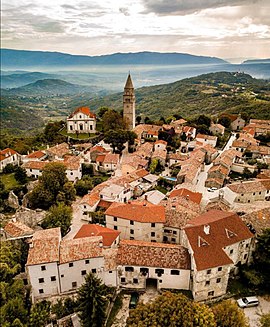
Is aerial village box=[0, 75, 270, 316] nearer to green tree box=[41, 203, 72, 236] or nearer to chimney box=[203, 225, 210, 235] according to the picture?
chimney box=[203, 225, 210, 235]

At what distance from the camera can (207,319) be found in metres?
21.0

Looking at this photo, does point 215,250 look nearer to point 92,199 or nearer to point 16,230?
point 92,199

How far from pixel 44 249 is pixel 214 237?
17.6m

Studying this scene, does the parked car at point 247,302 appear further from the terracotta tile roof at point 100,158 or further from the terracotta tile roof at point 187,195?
the terracotta tile roof at point 100,158

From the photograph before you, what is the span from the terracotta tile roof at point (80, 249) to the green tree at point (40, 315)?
172 inches

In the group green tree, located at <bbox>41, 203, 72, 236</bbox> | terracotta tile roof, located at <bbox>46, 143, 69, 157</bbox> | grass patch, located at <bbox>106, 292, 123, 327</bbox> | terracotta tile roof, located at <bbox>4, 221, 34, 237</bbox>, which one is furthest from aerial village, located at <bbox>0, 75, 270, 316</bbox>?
terracotta tile roof, located at <bbox>46, 143, 69, 157</bbox>

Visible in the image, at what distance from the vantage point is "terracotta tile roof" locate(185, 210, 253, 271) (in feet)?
89.2

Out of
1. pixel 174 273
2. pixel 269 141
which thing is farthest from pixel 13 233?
pixel 269 141

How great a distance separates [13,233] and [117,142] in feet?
122

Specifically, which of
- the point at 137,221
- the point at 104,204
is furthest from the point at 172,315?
the point at 104,204

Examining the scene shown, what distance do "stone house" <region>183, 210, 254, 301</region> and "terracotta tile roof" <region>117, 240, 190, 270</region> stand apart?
118cm

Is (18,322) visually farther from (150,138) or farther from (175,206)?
(150,138)

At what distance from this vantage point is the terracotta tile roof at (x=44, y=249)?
90.2 feet

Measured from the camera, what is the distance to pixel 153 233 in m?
35.8
